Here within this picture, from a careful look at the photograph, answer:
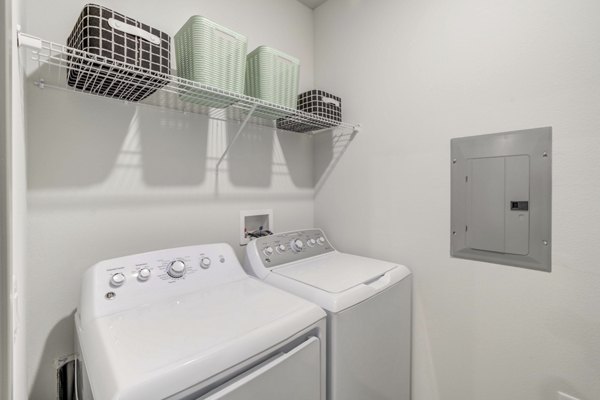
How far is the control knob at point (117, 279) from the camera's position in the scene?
3.19ft

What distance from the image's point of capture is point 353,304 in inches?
42.2

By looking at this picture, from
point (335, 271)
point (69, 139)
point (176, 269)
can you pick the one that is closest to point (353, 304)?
point (335, 271)

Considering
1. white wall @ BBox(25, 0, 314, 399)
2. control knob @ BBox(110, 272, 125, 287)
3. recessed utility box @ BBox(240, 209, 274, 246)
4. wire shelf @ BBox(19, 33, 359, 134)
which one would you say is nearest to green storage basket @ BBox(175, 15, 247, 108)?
wire shelf @ BBox(19, 33, 359, 134)

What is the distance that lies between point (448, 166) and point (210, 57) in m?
1.18

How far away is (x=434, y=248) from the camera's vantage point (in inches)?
55.9

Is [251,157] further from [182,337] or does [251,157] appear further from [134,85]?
[182,337]

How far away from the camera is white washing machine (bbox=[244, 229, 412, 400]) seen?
3.38 feet

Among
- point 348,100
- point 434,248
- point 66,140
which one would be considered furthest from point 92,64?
point 434,248

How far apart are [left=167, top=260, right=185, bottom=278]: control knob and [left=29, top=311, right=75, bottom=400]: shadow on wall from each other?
1.39 ft

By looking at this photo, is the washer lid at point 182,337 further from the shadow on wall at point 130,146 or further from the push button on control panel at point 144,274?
the shadow on wall at point 130,146

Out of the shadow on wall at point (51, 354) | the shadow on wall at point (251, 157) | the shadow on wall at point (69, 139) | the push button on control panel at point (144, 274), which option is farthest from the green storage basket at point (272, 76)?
the shadow on wall at point (51, 354)

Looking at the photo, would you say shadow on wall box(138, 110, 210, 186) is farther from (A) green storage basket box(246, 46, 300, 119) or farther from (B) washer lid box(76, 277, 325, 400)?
(B) washer lid box(76, 277, 325, 400)

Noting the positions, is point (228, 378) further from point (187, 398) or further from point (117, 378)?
point (117, 378)

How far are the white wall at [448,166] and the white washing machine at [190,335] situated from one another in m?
0.77
